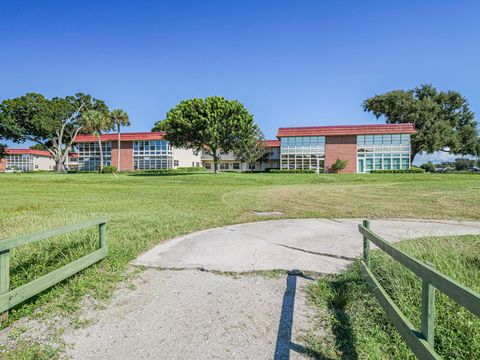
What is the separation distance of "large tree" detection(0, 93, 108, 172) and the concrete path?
51555 millimetres

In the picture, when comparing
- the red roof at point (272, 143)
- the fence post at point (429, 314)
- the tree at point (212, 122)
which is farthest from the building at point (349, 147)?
the fence post at point (429, 314)

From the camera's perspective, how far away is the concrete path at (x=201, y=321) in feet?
8.68

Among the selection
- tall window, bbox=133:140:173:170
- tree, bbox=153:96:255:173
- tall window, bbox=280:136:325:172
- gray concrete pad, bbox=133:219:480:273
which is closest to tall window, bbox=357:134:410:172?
tall window, bbox=280:136:325:172

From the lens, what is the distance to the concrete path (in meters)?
2.64

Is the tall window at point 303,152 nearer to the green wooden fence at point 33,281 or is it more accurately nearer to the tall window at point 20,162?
the green wooden fence at point 33,281

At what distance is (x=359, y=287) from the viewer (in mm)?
3740

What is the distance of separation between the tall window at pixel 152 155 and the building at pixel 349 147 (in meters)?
20.9

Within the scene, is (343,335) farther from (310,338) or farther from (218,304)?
(218,304)

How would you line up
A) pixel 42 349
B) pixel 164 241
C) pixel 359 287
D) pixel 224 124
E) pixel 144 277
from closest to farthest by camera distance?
1. pixel 42 349
2. pixel 359 287
3. pixel 144 277
4. pixel 164 241
5. pixel 224 124

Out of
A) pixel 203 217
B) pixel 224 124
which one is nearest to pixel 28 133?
pixel 224 124

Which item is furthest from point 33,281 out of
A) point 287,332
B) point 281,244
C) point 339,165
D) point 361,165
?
point 361,165

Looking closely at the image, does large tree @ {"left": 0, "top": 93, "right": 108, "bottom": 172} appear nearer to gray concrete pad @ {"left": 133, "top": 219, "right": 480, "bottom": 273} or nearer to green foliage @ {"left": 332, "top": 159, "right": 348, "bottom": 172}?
A: green foliage @ {"left": 332, "top": 159, "right": 348, "bottom": 172}

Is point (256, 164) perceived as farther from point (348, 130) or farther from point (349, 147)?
point (348, 130)

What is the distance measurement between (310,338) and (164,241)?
3.95 metres
